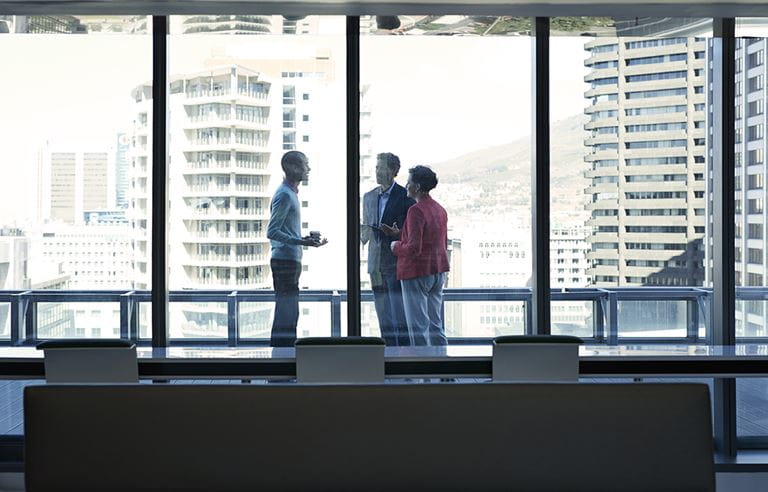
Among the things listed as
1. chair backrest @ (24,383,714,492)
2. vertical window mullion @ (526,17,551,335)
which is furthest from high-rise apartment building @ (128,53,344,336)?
chair backrest @ (24,383,714,492)

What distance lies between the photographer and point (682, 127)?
14.7 ft

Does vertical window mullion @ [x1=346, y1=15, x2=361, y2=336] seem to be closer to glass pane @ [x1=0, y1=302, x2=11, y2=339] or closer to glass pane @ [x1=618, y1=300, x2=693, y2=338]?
glass pane @ [x1=618, y1=300, x2=693, y2=338]

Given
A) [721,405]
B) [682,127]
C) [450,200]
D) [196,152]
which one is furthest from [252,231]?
[721,405]

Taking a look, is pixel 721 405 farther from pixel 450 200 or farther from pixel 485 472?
pixel 485 472

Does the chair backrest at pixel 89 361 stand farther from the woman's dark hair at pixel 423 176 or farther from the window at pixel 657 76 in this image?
the window at pixel 657 76

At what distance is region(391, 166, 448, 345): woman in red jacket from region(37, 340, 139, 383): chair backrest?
1.81 m

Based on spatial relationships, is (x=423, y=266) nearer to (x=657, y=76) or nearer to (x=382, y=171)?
(x=382, y=171)

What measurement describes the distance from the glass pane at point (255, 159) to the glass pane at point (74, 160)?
0.22 meters

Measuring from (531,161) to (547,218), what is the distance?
34 cm

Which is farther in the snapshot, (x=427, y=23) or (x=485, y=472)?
(x=427, y=23)

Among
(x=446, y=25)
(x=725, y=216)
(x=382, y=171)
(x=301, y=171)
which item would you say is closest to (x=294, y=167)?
(x=301, y=171)

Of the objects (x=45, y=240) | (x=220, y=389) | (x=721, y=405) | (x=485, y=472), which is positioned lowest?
(x=721, y=405)

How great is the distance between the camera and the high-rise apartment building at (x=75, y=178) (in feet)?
14.5

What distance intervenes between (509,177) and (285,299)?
4.86 ft
